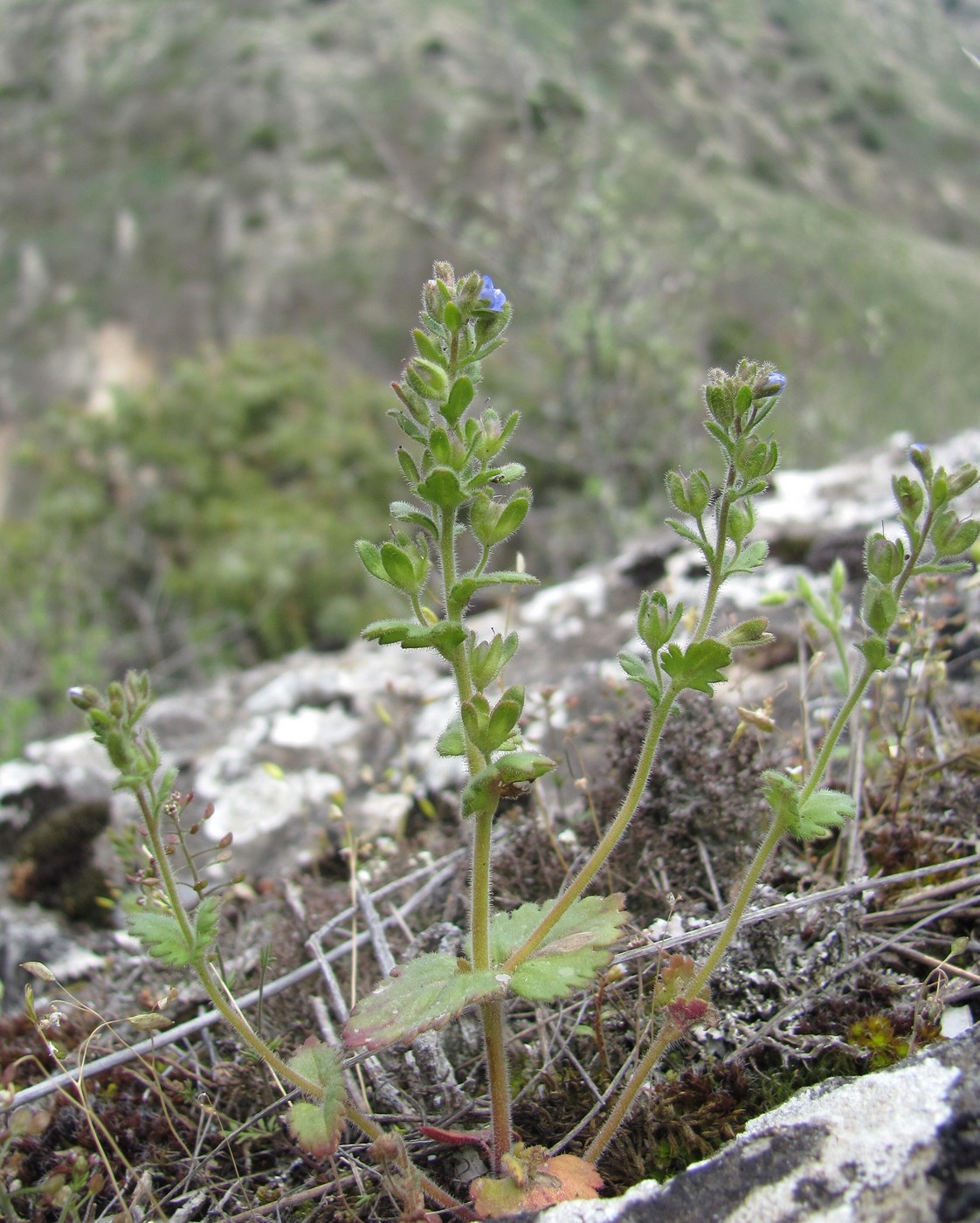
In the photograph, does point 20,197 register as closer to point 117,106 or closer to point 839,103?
point 117,106

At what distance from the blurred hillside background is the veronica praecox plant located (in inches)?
127

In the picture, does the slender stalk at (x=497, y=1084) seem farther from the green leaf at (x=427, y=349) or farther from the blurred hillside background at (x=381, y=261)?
the blurred hillside background at (x=381, y=261)

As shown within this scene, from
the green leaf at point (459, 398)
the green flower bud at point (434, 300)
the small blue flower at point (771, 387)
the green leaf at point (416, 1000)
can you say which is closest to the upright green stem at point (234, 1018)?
the green leaf at point (416, 1000)

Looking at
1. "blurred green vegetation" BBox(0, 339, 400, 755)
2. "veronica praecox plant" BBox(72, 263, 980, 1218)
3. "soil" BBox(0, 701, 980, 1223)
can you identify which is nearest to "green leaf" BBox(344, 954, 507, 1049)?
"veronica praecox plant" BBox(72, 263, 980, 1218)

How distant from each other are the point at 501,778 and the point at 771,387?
0.72 m

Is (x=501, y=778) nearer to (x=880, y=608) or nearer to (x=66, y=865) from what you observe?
(x=880, y=608)

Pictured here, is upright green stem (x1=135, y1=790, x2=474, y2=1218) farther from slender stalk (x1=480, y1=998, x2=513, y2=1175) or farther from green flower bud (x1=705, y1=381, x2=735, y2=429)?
green flower bud (x1=705, y1=381, x2=735, y2=429)

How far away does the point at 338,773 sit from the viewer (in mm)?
2949

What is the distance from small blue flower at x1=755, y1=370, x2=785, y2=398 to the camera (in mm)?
1393

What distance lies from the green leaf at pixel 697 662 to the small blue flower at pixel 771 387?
41cm

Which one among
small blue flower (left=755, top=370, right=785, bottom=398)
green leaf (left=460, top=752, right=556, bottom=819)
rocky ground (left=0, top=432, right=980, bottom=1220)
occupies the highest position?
small blue flower (left=755, top=370, right=785, bottom=398)

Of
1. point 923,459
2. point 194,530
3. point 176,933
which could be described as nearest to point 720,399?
point 923,459

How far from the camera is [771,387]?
140 centimetres

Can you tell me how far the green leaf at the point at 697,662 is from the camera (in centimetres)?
130
